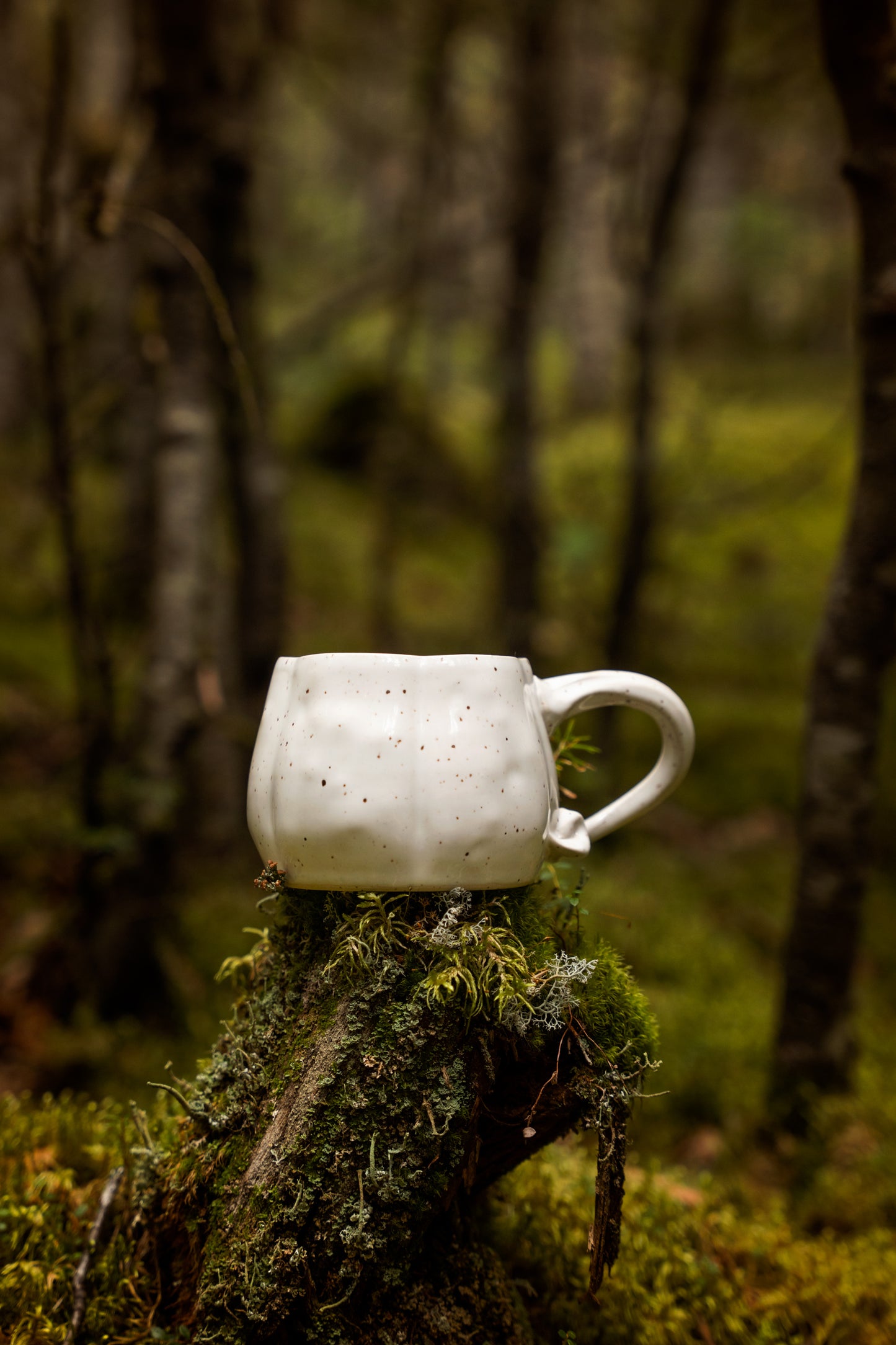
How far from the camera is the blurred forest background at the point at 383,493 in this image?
3.39 m

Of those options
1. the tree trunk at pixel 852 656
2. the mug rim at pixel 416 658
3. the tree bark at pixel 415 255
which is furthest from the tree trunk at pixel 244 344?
the mug rim at pixel 416 658

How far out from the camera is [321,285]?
14.8 metres

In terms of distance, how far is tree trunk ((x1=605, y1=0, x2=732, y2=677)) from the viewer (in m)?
5.65

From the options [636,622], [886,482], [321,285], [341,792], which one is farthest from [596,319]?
[341,792]

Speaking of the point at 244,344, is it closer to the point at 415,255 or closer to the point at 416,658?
the point at 415,255

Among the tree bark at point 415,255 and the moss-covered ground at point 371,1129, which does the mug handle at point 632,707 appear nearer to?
the moss-covered ground at point 371,1129

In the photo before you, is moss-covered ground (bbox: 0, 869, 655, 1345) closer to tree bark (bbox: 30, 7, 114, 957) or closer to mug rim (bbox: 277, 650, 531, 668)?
mug rim (bbox: 277, 650, 531, 668)

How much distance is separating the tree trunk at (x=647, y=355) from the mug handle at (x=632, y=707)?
15.5 ft

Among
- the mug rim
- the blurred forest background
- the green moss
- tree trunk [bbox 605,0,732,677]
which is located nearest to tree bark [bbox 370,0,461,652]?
the blurred forest background

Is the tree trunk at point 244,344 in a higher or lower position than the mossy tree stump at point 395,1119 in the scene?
higher

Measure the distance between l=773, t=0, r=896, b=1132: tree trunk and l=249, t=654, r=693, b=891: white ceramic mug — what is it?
1.77 metres

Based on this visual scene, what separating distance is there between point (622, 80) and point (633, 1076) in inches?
578

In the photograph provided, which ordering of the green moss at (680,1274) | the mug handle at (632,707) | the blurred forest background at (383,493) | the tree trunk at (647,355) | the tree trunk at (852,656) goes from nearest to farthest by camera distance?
the mug handle at (632,707) → the green moss at (680,1274) → the tree trunk at (852,656) → the blurred forest background at (383,493) → the tree trunk at (647,355)

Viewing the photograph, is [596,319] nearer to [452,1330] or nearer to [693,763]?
[693,763]
